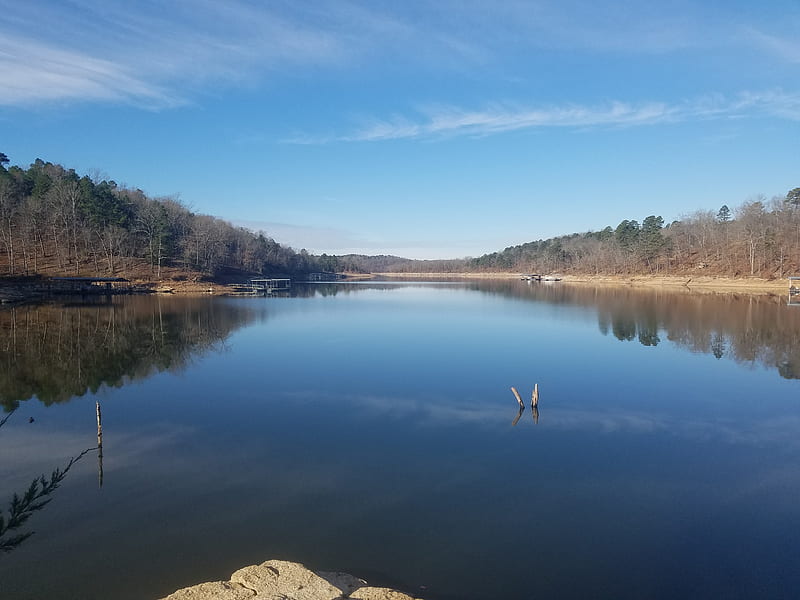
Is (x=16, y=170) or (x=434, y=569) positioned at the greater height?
(x=16, y=170)

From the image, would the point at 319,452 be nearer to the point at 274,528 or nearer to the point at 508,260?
the point at 274,528

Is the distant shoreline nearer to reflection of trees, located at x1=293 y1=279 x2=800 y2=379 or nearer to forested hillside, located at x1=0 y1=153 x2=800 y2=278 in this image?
forested hillside, located at x1=0 y1=153 x2=800 y2=278

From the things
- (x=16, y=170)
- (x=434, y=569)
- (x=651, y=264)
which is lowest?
(x=434, y=569)

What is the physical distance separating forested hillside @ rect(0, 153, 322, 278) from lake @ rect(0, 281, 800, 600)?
196ft

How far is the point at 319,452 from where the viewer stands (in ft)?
41.3

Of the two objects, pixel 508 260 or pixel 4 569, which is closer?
pixel 4 569

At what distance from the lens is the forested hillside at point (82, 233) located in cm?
7738

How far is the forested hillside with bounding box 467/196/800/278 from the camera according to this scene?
84875 mm

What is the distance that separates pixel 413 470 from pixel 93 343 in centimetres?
2418

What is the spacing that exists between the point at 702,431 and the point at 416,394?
9066mm

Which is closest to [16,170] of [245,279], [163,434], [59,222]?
[59,222]

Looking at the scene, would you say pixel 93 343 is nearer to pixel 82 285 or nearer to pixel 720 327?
pixel 720 327

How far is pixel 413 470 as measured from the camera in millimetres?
11531

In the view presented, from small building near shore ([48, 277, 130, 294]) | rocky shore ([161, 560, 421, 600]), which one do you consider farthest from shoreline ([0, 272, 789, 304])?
rocky shore ([161, 560, 421, 600])
